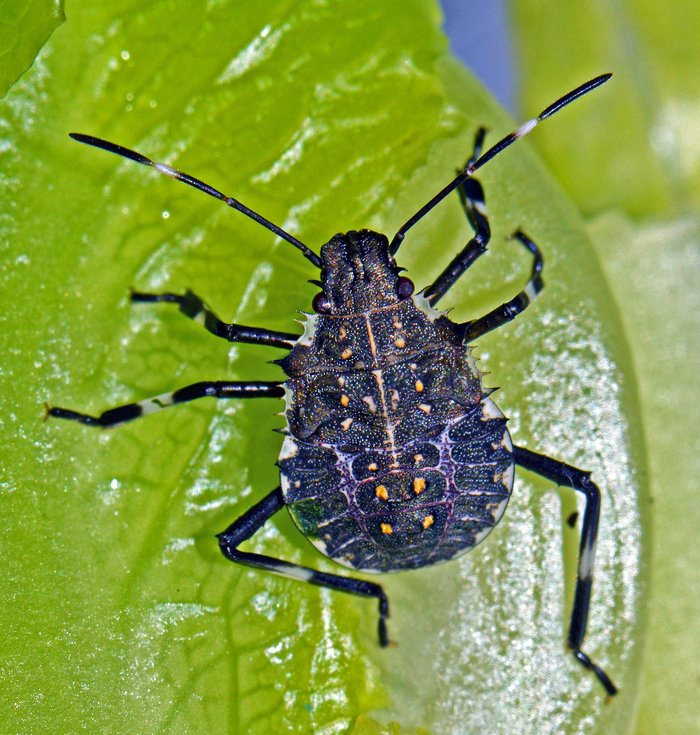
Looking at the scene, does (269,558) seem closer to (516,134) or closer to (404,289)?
(404,289)

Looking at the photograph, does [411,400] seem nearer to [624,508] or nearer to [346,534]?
[346,534]

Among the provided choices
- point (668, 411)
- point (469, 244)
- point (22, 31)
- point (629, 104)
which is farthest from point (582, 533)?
point (22, 31)

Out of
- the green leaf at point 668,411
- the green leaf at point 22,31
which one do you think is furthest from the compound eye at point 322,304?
the green leaf at point 668,411

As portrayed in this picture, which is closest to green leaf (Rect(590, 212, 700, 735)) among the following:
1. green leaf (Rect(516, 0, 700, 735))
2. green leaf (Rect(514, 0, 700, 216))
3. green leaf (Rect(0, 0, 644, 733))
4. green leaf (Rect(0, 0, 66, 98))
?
green leaf (Rect(516, 0, 700, 735))

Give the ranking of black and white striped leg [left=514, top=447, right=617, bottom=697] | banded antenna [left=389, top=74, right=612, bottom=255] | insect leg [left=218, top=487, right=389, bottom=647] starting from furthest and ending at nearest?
black and white striped leg [left=514, top=447, right=617, bottom=697] → insect leg [left=218, top=487, right=389, bottom=647] → banded antenna [left=389, top=74, right=612, bottom=255]

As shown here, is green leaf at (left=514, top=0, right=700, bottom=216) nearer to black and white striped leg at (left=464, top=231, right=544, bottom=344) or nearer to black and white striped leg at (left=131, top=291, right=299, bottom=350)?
black and white striped leg at (left=464, top=231, right=544, bottom=344)

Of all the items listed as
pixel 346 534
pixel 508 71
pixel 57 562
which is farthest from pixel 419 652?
pixel 508 71
